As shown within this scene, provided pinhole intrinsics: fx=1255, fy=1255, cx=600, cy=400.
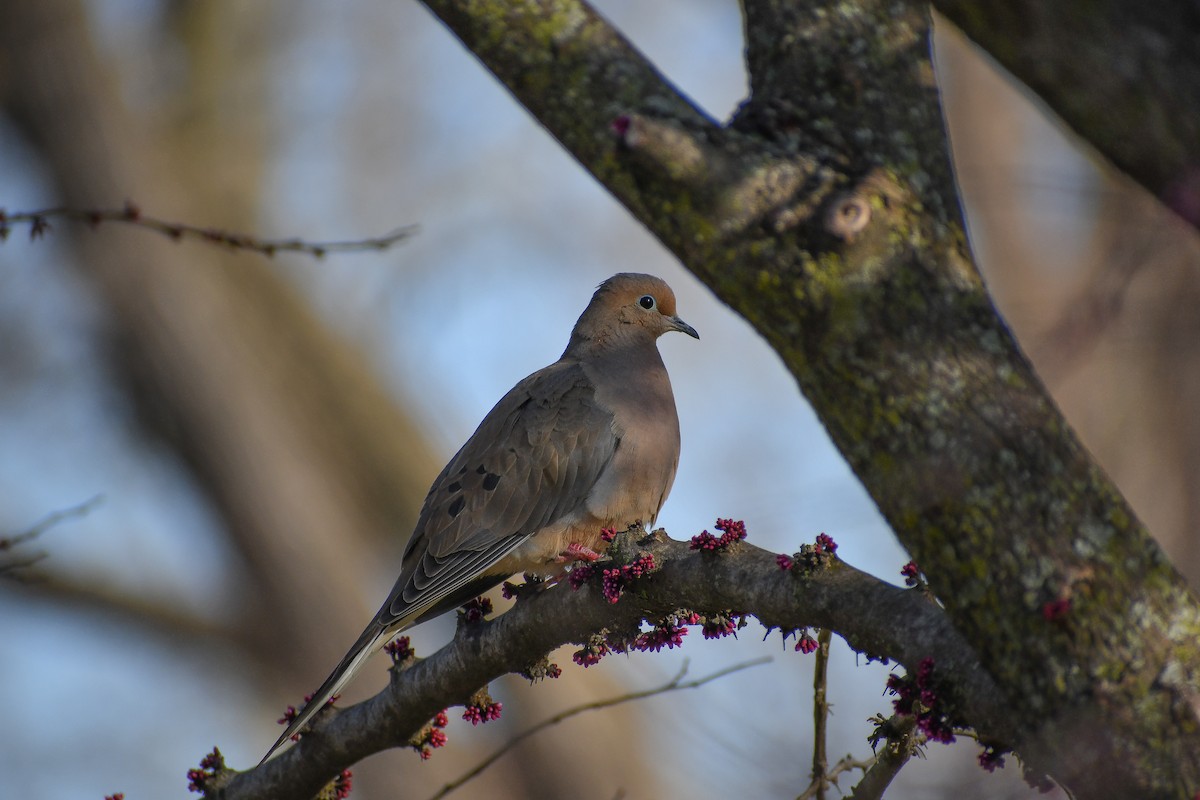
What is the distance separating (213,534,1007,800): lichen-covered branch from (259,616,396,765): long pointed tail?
0.05m

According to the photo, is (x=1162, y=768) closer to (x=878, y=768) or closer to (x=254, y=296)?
(x=878, y=768)

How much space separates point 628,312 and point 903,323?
10.6 ft

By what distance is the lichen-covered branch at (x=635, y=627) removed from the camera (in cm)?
224

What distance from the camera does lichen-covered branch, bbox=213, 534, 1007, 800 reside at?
2240 mm

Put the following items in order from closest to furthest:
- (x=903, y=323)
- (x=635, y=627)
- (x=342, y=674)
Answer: (x=903, y=323) → (x=635, y=627) → (x=342, y=674)

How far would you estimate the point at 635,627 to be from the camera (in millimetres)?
2889

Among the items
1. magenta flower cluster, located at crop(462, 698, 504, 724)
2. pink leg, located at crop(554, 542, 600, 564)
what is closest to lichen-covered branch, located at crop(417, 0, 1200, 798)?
magenta flower cluster, located at crop(462, 698, 504, 724)

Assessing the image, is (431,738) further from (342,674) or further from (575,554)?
(575,554)

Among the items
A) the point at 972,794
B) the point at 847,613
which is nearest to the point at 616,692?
the point at 972,794

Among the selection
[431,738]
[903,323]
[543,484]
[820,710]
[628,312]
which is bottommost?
[820,710]

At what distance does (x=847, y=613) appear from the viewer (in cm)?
233

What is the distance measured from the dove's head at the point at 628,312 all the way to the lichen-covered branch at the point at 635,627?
2294 millimetres

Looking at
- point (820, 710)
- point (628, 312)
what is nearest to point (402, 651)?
point (820, 710)

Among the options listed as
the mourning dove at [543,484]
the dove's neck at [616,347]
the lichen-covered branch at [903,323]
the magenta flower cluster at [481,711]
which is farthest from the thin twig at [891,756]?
the dove's neck at [616,347]
